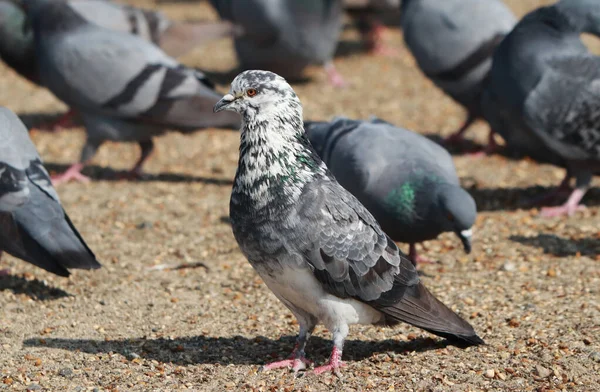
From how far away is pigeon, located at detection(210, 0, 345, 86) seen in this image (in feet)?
35.4

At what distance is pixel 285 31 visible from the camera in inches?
426

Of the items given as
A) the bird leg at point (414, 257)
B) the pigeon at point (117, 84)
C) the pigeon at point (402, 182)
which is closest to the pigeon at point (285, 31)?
the pigeon at point (117, 84)

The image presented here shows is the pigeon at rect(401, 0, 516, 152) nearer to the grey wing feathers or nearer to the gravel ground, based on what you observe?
the gravel ground

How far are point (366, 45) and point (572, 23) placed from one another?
5906 millimetres

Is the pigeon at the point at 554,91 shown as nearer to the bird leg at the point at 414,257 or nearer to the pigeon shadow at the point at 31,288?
the bird leg at the point at 414,257

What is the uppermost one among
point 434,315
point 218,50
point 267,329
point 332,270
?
point 332,270

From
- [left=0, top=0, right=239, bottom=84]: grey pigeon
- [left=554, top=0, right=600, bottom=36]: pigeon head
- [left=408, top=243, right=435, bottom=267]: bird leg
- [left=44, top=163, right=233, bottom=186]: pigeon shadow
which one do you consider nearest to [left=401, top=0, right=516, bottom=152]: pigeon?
[left=554, top=0, right=600, bottom=36]: pigeon head

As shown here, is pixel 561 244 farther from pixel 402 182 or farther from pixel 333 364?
pixel 333 364

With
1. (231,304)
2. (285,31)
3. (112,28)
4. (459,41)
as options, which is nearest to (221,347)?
(231,304)

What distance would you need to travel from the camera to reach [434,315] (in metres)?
4.22

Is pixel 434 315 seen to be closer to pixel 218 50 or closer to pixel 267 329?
pixel 267 329

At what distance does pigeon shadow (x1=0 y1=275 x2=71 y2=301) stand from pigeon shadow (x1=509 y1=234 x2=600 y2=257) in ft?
10.6

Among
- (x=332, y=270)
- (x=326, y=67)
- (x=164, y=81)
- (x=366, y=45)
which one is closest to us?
(x=332, y=270)

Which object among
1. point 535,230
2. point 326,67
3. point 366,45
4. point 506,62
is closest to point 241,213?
point 535,230
